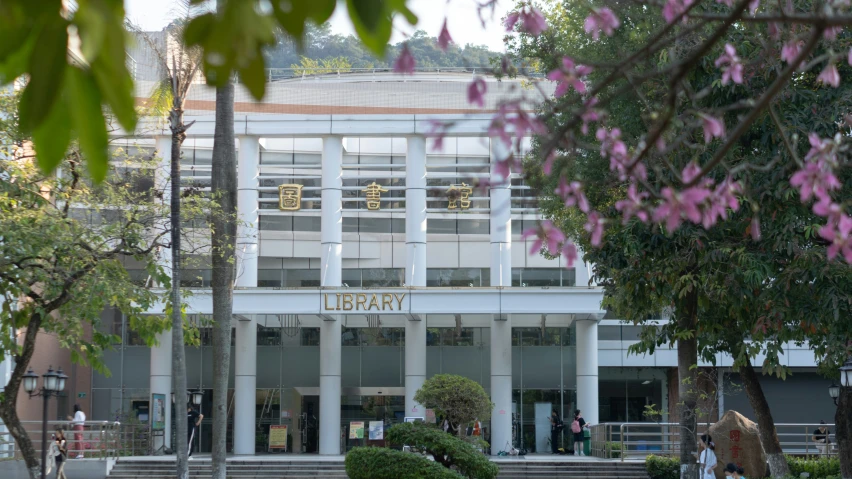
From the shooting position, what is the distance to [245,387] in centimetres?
3108

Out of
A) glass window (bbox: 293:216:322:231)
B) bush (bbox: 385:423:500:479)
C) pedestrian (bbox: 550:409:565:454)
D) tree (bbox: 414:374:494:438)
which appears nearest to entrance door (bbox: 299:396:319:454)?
glass window (bbox: 293:216:322:231)

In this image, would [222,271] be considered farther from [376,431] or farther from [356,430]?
[356,430]

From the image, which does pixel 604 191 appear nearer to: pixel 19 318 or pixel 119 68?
pixel 19 318

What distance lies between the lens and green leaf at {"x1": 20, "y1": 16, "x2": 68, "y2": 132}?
195 cm

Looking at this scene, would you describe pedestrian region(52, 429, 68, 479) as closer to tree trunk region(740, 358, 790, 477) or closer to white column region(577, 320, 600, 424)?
tree trunk region(740, 358, 790, 477)

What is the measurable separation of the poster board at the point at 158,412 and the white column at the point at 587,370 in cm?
1307

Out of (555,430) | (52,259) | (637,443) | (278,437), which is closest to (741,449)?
(637,443)

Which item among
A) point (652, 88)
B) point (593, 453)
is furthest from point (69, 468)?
point (652, 88)

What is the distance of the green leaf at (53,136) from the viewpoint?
6.58 feet

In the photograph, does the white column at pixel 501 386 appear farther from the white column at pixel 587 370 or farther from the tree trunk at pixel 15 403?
the tree trunk at pixel 15 403

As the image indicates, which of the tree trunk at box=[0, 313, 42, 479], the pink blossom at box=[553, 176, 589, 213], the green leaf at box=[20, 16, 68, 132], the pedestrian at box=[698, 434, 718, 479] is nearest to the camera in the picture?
the green leaf at box=[20, 16, 68, 132]

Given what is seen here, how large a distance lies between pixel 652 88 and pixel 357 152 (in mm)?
21947

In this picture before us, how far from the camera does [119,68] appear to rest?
74.0 inches

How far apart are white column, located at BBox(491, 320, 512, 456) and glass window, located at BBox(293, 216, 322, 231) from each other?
327 inches
